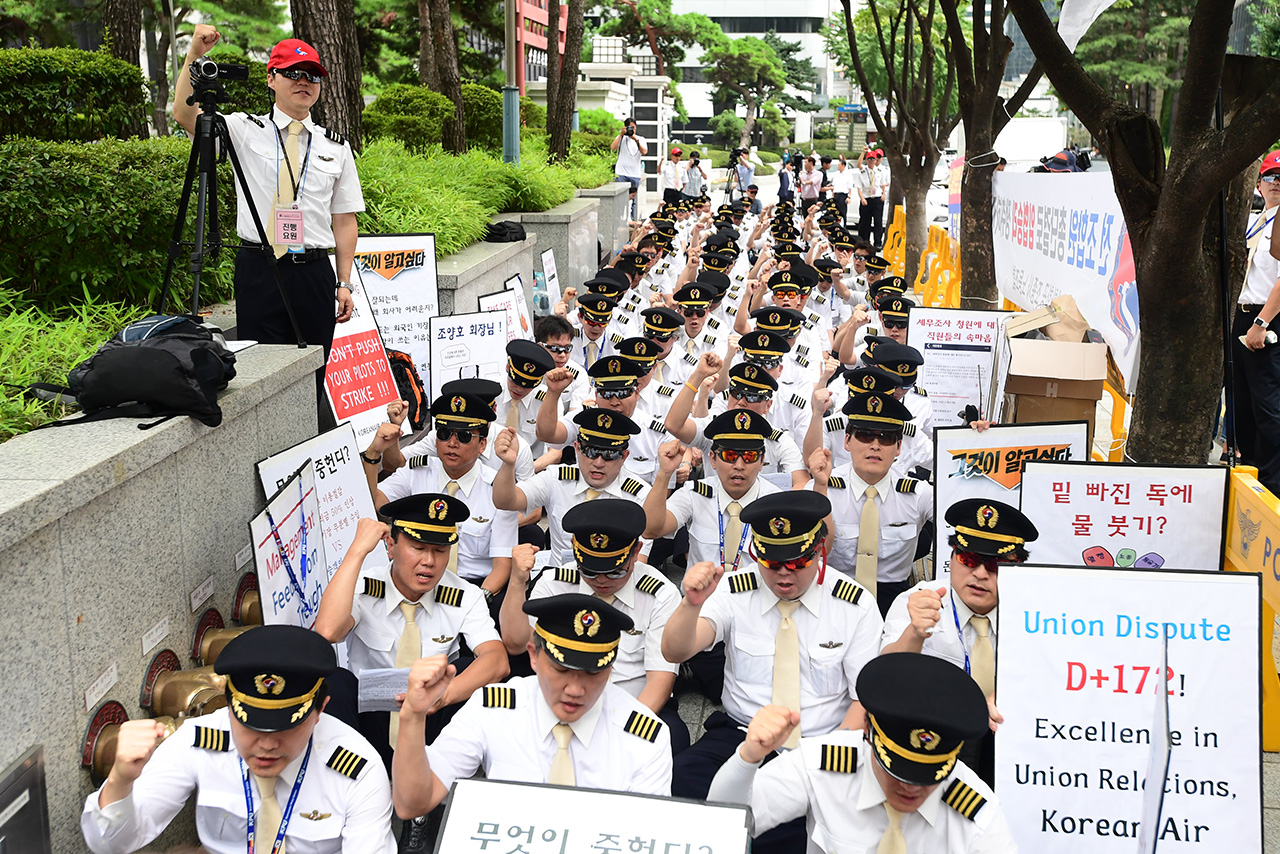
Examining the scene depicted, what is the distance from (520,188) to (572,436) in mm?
10056

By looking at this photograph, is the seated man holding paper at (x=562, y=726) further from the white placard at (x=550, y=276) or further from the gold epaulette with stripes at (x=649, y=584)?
the white placard at (x=550, y=276)

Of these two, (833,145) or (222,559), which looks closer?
(222,559)

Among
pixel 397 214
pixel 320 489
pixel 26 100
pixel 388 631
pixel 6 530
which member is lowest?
pixel 388 631

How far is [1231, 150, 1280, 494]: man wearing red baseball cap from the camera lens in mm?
8711

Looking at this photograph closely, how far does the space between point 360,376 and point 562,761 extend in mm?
4416

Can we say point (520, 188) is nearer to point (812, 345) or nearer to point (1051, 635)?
point (812, 345)

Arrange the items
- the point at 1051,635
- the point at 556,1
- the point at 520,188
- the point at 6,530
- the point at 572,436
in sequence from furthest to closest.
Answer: the point at 556,1 → the point at 520,188 → the point at 572,436 → the point at 1051,635 → the point at 6,530

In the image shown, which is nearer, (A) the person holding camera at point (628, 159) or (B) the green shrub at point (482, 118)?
(B) the green shrub at point (482, 118)

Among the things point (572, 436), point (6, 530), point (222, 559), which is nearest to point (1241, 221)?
point (572, 436)

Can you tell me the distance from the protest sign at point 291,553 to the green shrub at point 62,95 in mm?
7378

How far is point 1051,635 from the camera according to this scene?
4.39 meters

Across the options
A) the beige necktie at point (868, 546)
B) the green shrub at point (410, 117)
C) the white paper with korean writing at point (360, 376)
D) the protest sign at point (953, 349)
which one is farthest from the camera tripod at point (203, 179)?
the green shrub at point (410, 117)

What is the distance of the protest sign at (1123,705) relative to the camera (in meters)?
4.14

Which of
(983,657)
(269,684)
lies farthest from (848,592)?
(269,684)
